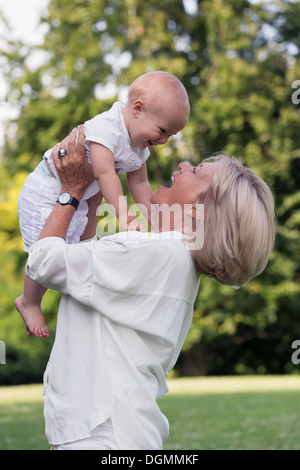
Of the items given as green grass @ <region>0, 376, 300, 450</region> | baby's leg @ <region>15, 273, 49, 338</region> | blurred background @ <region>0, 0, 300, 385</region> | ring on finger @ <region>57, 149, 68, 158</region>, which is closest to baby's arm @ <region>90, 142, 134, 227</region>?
ring on finger @ <region>57, 149, 68, 158</region>

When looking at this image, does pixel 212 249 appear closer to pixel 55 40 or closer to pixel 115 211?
pixel 115 211

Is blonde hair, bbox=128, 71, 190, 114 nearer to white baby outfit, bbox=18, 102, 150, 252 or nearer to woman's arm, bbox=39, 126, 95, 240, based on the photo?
white baby outfit, bbox=18, 102, 150, 252

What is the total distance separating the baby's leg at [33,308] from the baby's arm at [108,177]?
0.44 m

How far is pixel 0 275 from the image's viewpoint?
2373cm

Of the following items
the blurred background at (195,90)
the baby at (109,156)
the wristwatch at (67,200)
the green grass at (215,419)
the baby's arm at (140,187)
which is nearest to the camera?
the wristwatch at (67,200)

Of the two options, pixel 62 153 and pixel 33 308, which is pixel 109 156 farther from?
pixel 33 308

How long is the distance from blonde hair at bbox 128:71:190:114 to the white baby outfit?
0.14m

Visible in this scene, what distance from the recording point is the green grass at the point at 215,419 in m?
6.11

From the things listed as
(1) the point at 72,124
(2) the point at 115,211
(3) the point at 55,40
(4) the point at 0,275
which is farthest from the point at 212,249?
(4) the point at 0,275

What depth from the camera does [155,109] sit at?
8.54 ft

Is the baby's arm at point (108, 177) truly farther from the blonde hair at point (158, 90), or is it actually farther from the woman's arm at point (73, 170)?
the blonde hair at point (158, 90)

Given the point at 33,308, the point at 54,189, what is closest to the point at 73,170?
the point at 54,189

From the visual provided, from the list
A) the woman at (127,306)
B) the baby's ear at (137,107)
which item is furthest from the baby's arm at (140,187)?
the woman at (127,306)

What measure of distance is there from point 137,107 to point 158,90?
0.13m
